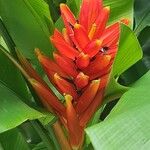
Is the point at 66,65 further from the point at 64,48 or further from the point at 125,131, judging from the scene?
the point at 125,131

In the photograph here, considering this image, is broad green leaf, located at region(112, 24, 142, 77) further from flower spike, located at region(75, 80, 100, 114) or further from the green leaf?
the green leaf

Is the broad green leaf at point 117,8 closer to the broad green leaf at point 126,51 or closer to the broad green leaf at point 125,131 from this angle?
the broad green leaf at point 126,51

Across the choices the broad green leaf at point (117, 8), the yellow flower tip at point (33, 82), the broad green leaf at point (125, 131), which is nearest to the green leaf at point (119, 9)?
the broad green leaf at point (117, 8)

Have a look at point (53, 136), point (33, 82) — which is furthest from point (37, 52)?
point (53, 136)

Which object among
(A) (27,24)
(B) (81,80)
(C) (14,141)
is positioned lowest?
(C) (14,141)

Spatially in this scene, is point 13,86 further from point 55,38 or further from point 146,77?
point 146,77

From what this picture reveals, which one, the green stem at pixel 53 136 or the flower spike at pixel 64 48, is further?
the green stem at pixel 53 136

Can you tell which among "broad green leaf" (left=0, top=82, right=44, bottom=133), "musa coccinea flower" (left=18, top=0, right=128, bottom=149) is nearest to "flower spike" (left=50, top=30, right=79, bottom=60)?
"musa coccinea flower" (left=18, top=0, right=128, bottom=149)
